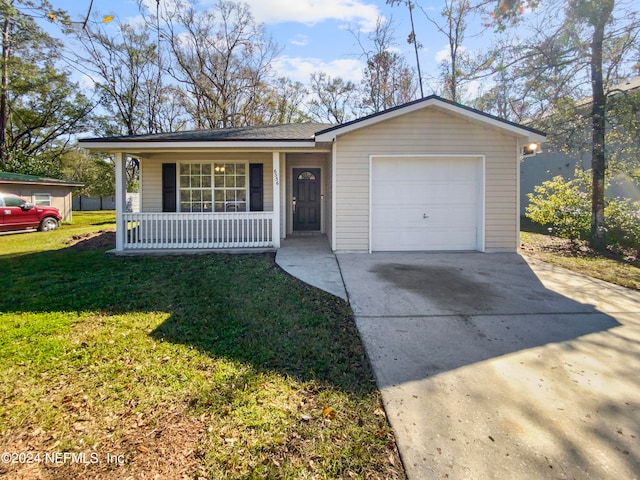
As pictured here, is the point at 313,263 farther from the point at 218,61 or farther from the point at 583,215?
the point at 218,61

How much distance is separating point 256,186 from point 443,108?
5227 millimetres

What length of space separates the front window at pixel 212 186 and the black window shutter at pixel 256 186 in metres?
0.19

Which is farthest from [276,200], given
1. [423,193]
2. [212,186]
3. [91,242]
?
[91,242]

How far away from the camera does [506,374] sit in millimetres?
2842

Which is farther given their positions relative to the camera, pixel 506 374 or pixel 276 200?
pixel 276 200

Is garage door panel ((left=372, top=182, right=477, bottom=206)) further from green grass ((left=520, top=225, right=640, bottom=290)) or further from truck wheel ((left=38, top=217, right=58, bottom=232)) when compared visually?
truck wheel ((left=38, top=217, right=58, bottom=232))

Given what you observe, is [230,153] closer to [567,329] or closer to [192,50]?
[567,329]

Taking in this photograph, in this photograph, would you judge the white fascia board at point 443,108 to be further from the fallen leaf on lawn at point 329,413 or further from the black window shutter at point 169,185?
the fallen leaf on lawn at point 329,413

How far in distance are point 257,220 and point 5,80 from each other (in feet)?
77.1

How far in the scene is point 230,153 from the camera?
9656 millimetres

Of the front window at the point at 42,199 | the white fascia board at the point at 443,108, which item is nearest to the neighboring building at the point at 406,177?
the white fascia board at the point at 443,108

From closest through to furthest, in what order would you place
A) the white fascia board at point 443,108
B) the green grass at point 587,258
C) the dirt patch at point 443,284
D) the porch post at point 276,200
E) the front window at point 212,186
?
the dirt patch at point 443,284 → the green grass at point 587,258 → the white fascia board at point 443,108 → the porch post at point 276,200 → the front window at point 212,186

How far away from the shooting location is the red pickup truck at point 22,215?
1225 centimetres

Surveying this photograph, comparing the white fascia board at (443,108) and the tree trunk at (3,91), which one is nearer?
the white fascia board at (443,108)
